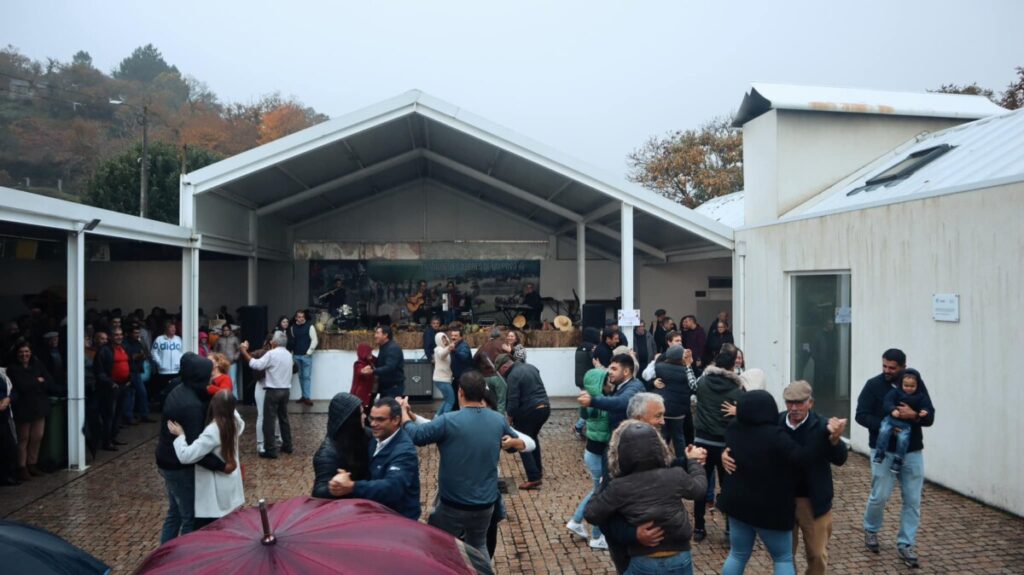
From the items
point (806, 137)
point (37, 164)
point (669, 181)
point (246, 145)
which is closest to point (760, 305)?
point (806, 137)

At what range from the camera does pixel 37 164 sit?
1601 inches

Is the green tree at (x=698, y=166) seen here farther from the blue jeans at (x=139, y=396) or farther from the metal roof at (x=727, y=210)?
the blue jeans at (x=139, y=396)

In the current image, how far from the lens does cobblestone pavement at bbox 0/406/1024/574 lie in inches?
231

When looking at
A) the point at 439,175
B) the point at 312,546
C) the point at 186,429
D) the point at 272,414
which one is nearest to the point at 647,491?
the point at 312,546

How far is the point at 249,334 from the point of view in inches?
553

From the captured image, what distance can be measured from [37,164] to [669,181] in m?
34.4

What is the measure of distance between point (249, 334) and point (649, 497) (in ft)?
39.2

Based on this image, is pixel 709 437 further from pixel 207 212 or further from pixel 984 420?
pixel 207 212

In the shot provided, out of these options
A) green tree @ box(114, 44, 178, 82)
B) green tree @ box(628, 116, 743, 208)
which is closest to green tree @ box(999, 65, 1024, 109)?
green tree @ box(628, 116, 743, 208)

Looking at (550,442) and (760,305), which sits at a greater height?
(760,305)

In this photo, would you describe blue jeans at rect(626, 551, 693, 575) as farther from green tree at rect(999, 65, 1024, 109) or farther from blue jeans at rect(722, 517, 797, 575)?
green tree at rect(999, 65, 1024, 109)

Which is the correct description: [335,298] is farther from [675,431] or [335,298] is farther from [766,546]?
[766,546]

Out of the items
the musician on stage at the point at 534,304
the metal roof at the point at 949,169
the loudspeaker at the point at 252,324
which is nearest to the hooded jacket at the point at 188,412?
the metal roof at the point at 949,169

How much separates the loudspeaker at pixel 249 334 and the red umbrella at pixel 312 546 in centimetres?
1164
